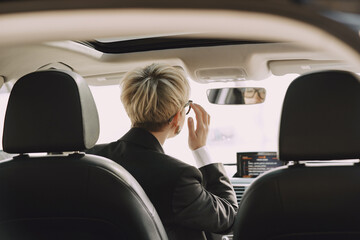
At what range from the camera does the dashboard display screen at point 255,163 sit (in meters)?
3.30

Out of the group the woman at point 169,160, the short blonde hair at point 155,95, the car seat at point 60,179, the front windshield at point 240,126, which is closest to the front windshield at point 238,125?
the front windshield at point 240,126

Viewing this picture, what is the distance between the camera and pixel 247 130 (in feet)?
11.3

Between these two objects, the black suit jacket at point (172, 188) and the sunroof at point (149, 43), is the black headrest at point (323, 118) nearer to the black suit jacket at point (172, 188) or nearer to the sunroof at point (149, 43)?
the black suit jacket at point (172, 188)

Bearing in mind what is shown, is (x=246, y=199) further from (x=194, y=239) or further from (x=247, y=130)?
(x=247, y=130)

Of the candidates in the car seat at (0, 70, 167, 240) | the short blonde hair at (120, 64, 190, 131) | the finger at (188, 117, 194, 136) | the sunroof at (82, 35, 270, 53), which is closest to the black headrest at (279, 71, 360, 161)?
the car seat at (0, 70, 167, 240)

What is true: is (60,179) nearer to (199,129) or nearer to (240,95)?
(199,129)

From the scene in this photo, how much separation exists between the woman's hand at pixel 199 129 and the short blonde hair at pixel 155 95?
0.74 feet

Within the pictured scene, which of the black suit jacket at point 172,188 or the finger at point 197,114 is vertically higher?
the finger at point 197,114

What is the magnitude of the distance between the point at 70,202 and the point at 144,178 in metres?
0.47

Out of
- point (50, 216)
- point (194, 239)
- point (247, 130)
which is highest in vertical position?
point (247, 130)

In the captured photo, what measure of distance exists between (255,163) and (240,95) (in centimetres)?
50

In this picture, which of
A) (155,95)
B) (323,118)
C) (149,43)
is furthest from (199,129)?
(323,118)

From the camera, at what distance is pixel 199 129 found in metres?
2.74

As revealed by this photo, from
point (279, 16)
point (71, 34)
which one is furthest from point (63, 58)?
point (279, 16)
